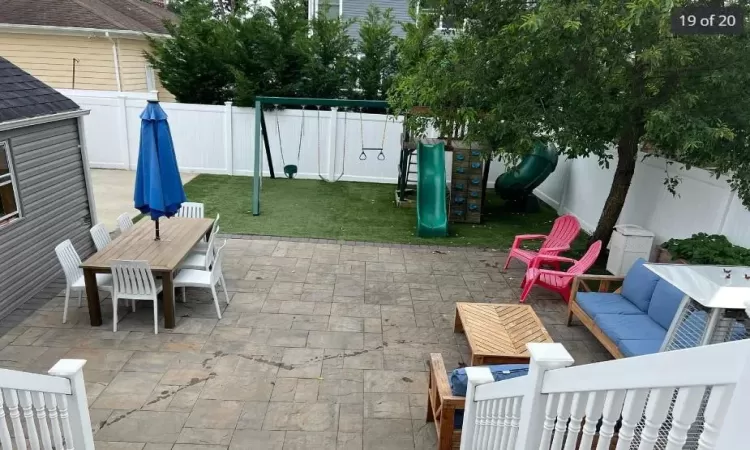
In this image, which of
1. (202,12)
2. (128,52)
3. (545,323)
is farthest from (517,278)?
(128,52)

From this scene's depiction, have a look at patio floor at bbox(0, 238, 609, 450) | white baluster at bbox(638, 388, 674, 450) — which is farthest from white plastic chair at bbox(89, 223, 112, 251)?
white baluster at bbox(638, 388, 674, 450)

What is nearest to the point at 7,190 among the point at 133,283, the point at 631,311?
the point at 133,283

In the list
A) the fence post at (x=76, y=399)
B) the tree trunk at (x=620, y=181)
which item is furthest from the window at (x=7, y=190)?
the tree trunk at (x=620, y=181)

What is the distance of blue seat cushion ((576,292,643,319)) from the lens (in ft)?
16.7

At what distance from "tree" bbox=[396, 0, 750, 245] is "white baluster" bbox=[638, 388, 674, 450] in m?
Answer: 3.98

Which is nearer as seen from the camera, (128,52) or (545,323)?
(545,323)

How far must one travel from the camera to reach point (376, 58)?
1339cm

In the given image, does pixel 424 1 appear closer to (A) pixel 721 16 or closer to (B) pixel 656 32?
(B) pixel 656 32

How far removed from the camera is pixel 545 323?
A: 227 inches

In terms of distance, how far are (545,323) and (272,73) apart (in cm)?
1057

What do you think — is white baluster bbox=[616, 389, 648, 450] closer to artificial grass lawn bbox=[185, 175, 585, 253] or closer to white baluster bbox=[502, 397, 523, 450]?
white baluster bbox=[502, 397, 523, 450]

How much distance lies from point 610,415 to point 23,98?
700 cm

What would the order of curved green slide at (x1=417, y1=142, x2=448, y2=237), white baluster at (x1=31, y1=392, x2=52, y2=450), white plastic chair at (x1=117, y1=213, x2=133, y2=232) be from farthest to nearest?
curved green slide at (x1=417, y1=142, x2=448, y2=237), white plastic chair at (x1=117, y1=213, x2=133, y2=232), white baluster at (x1=31, y1=392, x2=52, y2=450)

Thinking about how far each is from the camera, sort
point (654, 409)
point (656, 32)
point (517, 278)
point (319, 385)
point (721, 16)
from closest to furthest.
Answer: point (654, 409)
point (721, 16)
point (319, 385)
point (656, 32)
point (517, 278)
